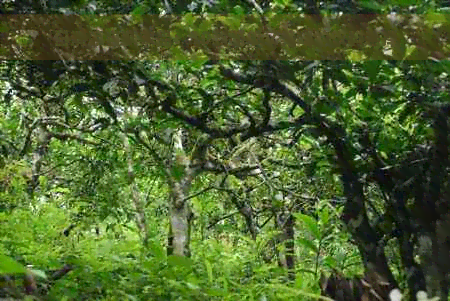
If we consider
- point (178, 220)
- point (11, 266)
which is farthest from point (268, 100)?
point (11, 266)

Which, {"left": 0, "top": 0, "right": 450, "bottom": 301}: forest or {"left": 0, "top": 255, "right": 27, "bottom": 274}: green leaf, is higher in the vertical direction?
{"left": 0, "top": 0, "right": 450, "bottom": 301}: forest

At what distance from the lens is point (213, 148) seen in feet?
13.4

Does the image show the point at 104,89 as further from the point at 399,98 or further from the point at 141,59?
the point at 399,98

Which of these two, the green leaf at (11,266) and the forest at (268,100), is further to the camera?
the forest at (268,100)

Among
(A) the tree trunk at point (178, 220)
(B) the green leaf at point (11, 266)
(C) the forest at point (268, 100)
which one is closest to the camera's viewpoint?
(B) the green leaf at point (11, 266)

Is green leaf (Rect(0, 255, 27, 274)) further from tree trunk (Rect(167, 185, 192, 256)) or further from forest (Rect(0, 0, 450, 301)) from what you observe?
tree trunk (Rect(167, 185, 192, 256))

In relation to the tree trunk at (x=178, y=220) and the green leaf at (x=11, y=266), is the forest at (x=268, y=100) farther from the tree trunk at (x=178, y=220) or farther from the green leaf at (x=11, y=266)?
the tree trunk at (x=178, y=220)

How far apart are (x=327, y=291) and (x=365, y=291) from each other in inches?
4.7

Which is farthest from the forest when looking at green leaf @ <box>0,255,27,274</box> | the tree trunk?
the tree trunk

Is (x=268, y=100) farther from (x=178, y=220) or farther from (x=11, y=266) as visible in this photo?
(x=11, y=266)

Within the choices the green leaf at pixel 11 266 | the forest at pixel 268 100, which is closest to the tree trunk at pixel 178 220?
the forest at pixel 268 100

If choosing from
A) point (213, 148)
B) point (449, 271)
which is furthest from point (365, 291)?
Result: point (213, 148)

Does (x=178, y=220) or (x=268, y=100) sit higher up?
(x=268, y=100)

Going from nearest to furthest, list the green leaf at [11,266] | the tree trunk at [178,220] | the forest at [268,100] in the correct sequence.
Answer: the green leaf at [11,266] < the forest at [268,100] < the tree trunk at [178,220]
